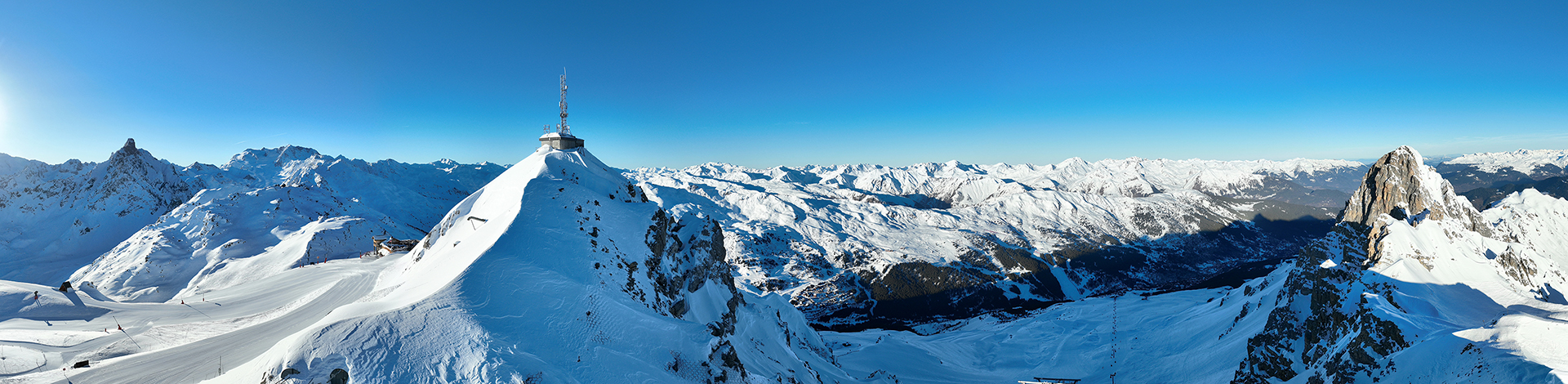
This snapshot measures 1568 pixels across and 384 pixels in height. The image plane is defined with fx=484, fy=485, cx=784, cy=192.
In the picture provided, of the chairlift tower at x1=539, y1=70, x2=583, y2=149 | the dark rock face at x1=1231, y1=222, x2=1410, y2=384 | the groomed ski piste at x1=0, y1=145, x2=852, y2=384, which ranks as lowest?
the dark rock face at x1=1231, y1=222, x2=1410, y2=384

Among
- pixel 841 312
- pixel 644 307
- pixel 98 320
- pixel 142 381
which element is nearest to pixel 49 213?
pixel 98 320

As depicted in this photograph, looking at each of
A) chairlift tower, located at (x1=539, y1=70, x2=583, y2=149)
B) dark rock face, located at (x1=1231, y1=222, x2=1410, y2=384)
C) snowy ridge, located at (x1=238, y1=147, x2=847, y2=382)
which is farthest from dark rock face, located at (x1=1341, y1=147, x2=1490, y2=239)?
chairlift tower, located at (x1=539, y1=70, x2=583, y2=149)

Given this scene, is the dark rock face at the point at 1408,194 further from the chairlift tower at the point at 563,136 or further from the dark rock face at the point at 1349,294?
the chairlift tower at the point at 563,136

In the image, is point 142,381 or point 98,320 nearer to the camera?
point 142,381

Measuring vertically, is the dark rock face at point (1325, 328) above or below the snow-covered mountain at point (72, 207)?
below

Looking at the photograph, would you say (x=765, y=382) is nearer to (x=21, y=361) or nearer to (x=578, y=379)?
(x=578, y=379)

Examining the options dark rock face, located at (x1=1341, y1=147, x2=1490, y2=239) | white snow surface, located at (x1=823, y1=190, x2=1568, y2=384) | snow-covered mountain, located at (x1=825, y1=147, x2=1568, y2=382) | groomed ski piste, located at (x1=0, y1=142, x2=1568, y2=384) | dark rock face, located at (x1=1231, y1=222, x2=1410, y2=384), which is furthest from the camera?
dark rock face, located at (x1=1341, y1=147, x2=1490, y2=239)

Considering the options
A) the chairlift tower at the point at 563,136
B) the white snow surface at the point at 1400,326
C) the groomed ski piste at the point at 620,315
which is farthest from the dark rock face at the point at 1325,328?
the chairlift tower at the point at 563,136

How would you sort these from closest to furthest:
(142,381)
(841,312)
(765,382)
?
(142,381) → (765,382) → (841,312)

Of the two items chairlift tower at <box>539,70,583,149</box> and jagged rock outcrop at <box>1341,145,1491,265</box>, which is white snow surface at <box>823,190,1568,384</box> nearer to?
jagged rock outcrop at <box>1341,145,1491,265</box>
